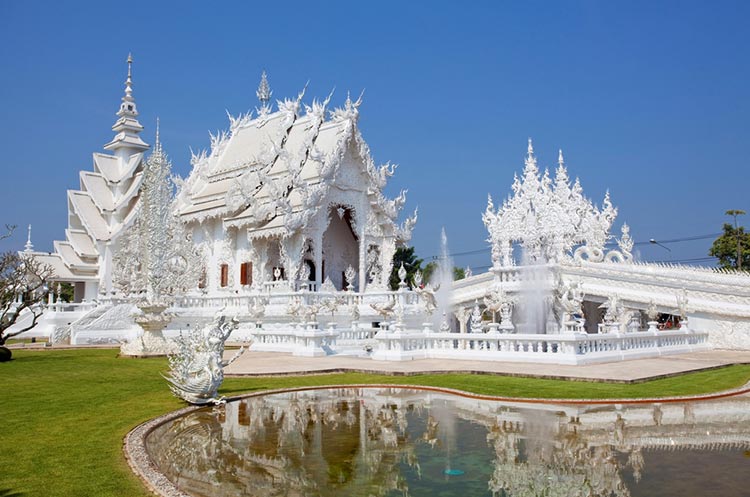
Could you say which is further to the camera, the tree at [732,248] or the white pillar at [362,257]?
the tree at [732,248]

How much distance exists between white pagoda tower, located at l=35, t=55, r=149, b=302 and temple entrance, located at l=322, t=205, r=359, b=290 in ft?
43.0

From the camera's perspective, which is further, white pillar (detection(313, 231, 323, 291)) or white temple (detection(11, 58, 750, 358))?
white pillar (detection(313, 231, 323, 291))

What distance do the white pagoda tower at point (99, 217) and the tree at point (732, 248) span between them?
35.1 meters

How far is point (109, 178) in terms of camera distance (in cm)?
3741

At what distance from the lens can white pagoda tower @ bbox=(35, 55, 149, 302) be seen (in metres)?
35.3

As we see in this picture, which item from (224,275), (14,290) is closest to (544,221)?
(224,275)

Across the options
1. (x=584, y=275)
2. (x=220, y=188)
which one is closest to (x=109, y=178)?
(x=220, y=188)

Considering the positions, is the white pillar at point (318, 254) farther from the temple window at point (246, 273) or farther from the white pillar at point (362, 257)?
the temple window at point (246, 273)

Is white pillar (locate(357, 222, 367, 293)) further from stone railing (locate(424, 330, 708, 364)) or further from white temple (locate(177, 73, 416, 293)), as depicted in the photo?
stone railing (locate(424, 330, 708, 364))

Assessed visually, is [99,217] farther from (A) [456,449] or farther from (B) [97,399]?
(A) [456,449]

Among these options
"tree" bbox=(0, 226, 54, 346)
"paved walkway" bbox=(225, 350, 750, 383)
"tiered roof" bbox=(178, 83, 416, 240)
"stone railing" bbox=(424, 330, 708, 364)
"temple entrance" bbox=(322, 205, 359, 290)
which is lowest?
"paved walkway" bbox=(225, 350, 750, 383)

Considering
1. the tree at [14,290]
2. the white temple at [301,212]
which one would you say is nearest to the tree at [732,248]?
the white temple at [301,212]

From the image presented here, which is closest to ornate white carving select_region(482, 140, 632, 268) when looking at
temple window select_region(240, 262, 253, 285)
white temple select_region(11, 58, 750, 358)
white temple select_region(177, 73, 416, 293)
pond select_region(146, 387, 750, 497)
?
white temple select_region(11, 58, 750, 358)

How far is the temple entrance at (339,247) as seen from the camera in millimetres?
27219
